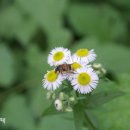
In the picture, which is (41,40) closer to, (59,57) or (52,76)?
(59,57)

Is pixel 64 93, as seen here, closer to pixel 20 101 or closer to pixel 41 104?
pixel 41 104

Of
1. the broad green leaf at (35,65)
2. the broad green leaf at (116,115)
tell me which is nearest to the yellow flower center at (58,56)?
the broad green leaf at (116,115)

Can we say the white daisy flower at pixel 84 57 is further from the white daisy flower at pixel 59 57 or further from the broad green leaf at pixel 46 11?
the broad green leaf at pixel 46 11

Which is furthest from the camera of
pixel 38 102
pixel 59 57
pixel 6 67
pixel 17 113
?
pixel 6 67

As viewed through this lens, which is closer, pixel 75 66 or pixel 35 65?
pixel 75 66

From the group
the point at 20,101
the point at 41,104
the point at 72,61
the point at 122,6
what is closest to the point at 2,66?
the point at 20,101

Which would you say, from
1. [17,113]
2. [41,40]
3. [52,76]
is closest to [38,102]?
[17,113]

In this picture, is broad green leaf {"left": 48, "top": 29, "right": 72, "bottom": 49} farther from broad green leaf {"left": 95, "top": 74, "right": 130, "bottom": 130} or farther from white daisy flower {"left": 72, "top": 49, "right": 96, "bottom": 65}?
white daisy flower {"left": 72, "top": 49, "right": 96, "bottom": 65}

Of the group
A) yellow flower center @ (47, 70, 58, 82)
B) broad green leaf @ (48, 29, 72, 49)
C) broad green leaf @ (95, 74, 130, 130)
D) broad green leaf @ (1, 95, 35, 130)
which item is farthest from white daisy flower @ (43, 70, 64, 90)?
broad green leaf @ (48, 29, 72, 49)
